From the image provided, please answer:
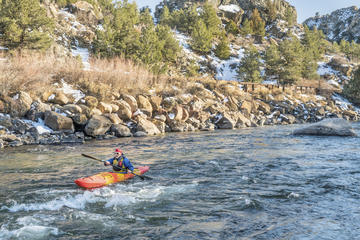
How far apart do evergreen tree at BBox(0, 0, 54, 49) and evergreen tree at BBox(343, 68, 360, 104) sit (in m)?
32.1

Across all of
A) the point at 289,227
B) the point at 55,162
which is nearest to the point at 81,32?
the point at 55,162

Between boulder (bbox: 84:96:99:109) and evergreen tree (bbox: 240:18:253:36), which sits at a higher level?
evergreen tree (bbox: 240:18:253:36)

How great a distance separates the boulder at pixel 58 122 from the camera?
1280 centimetres

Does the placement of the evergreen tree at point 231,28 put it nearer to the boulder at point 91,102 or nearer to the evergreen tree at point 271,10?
the evergreen tree at point 271,10

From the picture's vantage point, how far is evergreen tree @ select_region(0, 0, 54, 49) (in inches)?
719

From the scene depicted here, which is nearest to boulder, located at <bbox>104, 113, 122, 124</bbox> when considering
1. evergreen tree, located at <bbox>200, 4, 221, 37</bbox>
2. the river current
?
the river current

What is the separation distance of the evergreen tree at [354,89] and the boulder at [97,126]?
30723mm

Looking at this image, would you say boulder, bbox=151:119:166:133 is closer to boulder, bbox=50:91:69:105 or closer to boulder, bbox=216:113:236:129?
boulder, bbox=216:113:236:129

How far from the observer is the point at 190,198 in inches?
205

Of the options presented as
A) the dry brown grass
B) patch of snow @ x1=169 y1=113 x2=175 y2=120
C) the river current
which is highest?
the dry brown grass

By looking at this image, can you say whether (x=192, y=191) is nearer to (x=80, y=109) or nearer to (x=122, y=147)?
(x=122, y=147)

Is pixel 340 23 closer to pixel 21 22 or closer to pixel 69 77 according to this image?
pixel 69 77

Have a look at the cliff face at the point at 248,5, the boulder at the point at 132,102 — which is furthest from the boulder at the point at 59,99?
the cliff face at the point at 248,5

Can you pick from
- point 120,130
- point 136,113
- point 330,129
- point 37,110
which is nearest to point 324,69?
point 330,129
